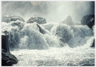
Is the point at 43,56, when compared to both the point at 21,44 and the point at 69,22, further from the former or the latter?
the point at 69,22

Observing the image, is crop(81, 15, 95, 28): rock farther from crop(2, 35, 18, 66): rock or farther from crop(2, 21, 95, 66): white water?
crop(2, 35, 18, 66): rock

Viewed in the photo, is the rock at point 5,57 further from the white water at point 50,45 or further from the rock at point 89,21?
the rock at point 89,21

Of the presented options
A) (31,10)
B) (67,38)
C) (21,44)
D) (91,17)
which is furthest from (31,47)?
(31,10)

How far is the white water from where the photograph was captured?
928 cm

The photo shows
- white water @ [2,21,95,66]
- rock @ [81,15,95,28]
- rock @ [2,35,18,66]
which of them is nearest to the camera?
rock @ [2,35,18,66]

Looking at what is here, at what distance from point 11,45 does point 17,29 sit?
1729 millimetres

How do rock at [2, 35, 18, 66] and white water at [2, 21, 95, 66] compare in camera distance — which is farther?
white water at [2, 21, 95, 66]

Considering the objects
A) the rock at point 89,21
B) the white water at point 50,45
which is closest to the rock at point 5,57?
the white water at point 50,45

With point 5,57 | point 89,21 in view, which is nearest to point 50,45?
point 5,57

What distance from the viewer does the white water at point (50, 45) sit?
928 centimetres

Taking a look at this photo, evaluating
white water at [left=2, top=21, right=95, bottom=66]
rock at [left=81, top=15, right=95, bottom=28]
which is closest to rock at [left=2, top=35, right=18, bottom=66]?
white water at [left=2, top=21, right=95, bottom=66]

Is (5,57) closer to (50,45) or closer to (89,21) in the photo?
(50,45)

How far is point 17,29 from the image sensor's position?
43.4 ft

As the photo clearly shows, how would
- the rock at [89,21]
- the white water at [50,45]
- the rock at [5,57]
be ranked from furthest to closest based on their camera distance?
the rock at [89,21], the white water at [50,45], the rock at [5,57]
